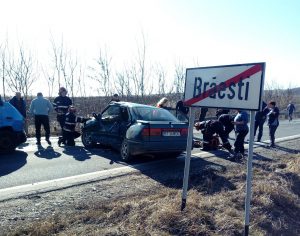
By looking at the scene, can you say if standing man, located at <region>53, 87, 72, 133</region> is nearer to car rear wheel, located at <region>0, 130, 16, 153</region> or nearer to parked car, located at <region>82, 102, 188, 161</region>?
car rear wheel, located at <region>0, 130, 16, 153</region>

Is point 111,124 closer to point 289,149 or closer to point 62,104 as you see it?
point 62,104

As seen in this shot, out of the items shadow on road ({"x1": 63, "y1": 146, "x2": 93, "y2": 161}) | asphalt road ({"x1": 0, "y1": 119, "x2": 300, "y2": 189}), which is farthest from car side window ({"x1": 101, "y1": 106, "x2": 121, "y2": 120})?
shadow on road ({"x1": 63, "y1": 146, "x2": 93, "y2": 161})

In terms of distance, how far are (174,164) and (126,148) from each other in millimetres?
1296

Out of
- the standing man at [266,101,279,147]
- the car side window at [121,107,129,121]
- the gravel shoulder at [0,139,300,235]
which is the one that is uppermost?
the car side window at [121,107,129,121]

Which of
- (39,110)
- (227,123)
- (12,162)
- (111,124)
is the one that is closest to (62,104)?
(39,110)

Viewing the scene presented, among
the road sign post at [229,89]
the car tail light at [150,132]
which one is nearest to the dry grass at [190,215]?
the road sign post at [229,89]

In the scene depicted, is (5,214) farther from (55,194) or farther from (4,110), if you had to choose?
(4,110)

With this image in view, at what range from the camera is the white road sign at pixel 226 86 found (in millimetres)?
3792

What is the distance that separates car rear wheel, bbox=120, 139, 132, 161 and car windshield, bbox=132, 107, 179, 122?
2.48ft

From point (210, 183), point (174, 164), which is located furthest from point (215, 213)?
point (174, 164)

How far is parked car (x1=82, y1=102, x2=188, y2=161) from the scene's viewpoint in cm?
816

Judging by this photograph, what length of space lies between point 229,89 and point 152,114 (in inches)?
191

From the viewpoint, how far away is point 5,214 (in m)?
4.68

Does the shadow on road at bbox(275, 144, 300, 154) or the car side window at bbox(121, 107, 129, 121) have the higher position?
the car side window at bbox(121, 107, 129, 121)
